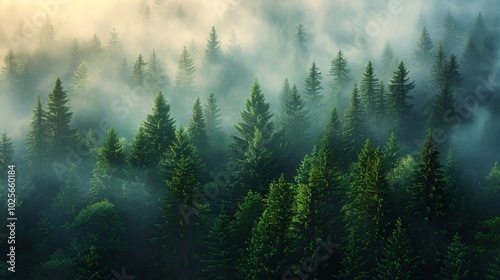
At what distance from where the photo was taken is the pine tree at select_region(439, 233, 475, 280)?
44734mm

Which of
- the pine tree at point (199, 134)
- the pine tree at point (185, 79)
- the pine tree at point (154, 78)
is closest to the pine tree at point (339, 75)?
the pine tree at point (185, 79)

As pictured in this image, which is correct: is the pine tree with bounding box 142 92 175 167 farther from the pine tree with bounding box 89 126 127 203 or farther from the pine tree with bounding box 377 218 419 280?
the pine tree with bounding box 377 218 419 280

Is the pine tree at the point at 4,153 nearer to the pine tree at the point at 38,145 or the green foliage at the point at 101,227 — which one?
the pine tree at the point at 38,145

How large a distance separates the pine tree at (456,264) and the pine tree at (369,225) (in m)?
5.98

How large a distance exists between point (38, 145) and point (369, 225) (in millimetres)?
51200

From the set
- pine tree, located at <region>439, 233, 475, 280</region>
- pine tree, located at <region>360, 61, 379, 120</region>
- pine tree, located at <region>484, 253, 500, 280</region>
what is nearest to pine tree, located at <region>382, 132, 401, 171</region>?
pine tree, located at <region>439, 233, 475, 280</region>

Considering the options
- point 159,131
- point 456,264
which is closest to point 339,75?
point 159,131

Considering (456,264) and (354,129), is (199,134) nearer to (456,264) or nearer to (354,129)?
(354,129)

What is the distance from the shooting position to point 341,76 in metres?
101

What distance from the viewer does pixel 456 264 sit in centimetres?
4484

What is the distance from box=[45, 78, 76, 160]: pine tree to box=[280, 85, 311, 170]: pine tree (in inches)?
1313

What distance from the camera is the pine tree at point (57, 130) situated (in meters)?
74.2

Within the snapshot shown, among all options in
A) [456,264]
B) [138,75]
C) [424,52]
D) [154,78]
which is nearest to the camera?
[456,264]

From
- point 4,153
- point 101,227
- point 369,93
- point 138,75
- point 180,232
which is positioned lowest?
point 180,232
